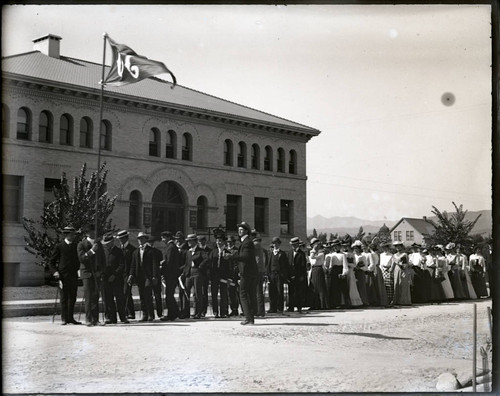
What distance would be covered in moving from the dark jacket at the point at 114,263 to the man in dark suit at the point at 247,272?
1753mm

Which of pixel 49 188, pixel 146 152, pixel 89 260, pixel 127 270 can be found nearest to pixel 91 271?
pixel 89 260

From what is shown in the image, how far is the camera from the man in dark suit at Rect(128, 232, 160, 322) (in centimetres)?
1032

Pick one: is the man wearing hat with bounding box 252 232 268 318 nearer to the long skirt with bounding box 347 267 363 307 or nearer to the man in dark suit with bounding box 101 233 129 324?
the man in dark suit with bounding box 101 233 129 324

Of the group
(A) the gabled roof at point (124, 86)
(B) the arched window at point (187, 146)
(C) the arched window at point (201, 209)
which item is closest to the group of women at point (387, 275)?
(C) the arched window at point (201, 209)

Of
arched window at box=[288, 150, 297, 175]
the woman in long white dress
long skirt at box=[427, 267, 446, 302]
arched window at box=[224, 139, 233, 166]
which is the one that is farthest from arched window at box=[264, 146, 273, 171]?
long skirt at box=[427, 267, 446, 302]

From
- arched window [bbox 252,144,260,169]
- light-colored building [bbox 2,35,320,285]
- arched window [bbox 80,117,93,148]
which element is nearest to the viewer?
light-colored building [bbox 2,35,320,285]

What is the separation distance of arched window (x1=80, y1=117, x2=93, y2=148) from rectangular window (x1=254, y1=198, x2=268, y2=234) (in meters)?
2.58

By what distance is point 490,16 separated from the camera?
878cm

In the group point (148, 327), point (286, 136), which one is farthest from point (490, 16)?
point (148, 327)

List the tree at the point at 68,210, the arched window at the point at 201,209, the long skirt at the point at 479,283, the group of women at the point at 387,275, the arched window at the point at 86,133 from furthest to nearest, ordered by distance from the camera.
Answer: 1. the group of women at the point at 387,275
2. the long skirt at the point at 479,283
3. the arched window at the point at 201,209
4. the arched window at the point at 86,133
5. the tree at the point at 68,210

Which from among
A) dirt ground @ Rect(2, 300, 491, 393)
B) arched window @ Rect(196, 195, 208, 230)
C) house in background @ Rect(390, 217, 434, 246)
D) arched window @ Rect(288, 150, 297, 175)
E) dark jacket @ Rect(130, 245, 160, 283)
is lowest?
dirt ground @ Rect(2, 300, 491, 393)

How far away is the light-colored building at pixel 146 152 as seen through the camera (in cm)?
890

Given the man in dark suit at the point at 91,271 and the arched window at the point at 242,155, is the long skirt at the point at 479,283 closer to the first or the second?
the arched window at the point at 242,155

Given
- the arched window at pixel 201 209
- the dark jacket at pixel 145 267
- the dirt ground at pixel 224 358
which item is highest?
the arched window at pixel 201 209
